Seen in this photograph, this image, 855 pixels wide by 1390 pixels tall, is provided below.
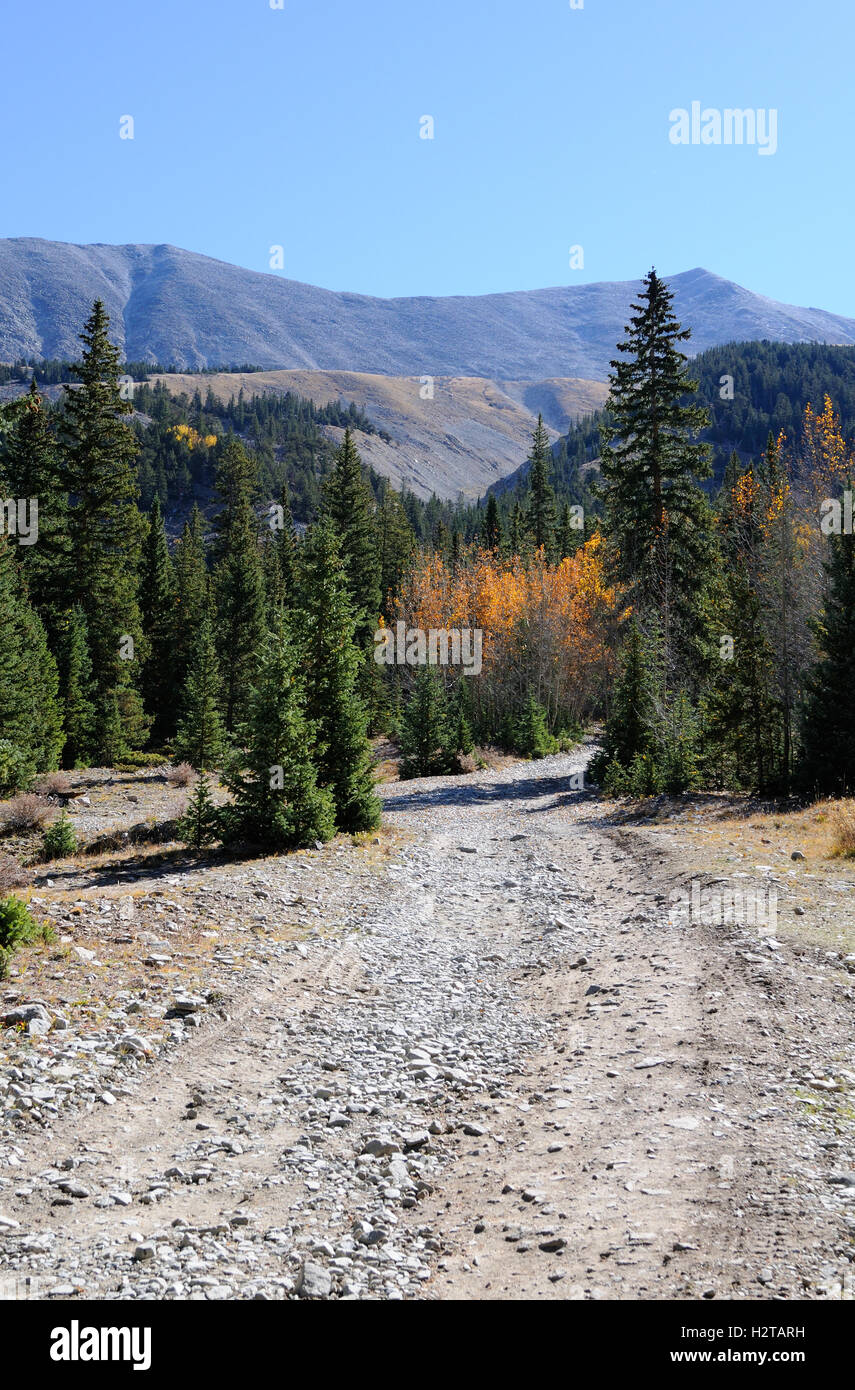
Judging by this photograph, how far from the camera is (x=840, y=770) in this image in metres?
20.9

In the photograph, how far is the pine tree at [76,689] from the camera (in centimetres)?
4343

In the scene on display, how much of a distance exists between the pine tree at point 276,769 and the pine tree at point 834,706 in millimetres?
12262

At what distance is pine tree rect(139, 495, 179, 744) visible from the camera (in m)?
57.7

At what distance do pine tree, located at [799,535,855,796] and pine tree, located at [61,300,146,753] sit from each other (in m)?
34.6

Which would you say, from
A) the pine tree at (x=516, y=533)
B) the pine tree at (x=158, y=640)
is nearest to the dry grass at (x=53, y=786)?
the pine tree at (x=158, y=640)

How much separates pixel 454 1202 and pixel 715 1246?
1805 mm

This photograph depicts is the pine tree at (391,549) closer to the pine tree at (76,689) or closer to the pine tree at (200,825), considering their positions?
the pine tree at (76,689)

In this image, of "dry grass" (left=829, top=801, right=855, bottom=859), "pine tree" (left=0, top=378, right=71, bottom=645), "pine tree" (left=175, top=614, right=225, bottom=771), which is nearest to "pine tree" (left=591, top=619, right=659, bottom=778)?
"dry grass" (left=829, top=801, right=855, bottom=859)

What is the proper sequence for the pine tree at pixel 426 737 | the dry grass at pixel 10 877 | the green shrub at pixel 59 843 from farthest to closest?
1. the pine tree at pixel 426 737
2. the green shrub at pixel 59 843
3. the dry grass at pixel 10 877

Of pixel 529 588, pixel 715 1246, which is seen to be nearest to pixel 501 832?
→ pixel 715 1246

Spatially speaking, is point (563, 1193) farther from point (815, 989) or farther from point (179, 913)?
point (179, 913)

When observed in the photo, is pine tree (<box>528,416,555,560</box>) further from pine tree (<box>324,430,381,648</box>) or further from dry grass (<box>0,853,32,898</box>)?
dry grass (<box>0,853,32,898</box>)
